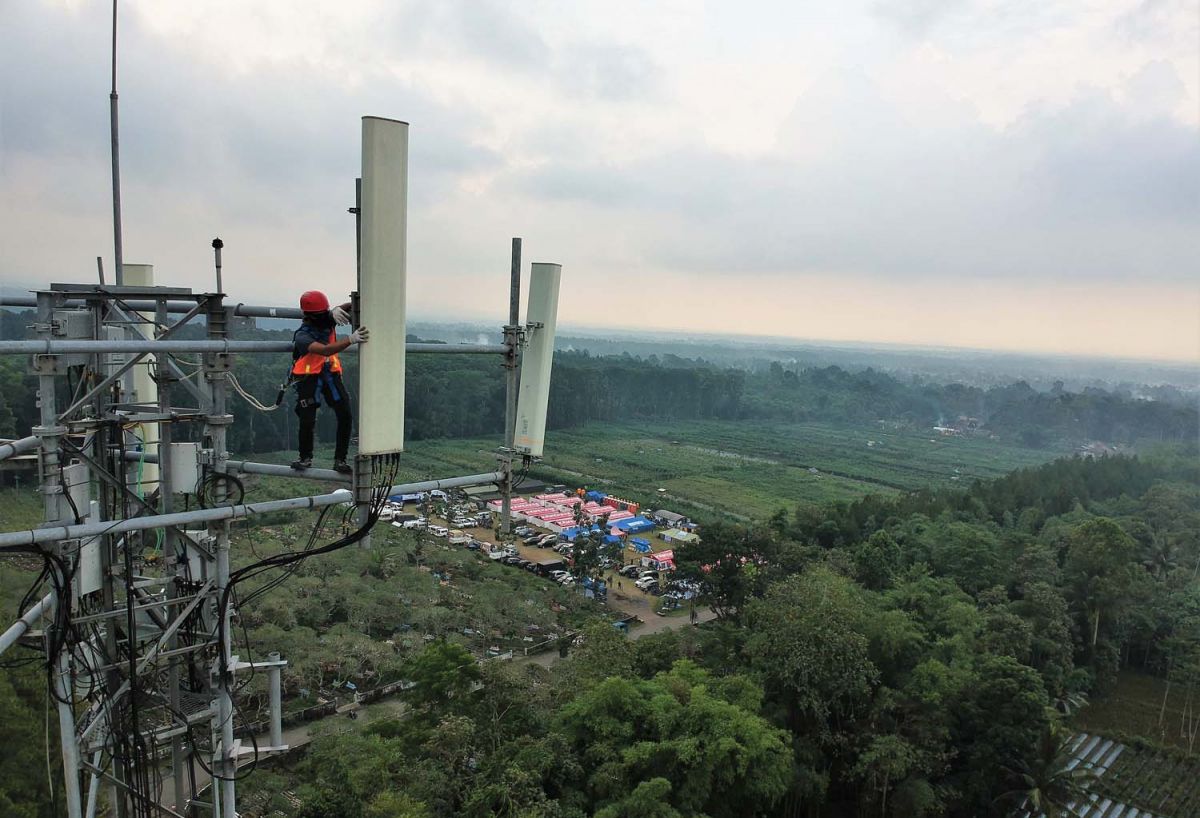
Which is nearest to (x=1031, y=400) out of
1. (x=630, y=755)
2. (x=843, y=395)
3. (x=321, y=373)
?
(x=843, y=395)

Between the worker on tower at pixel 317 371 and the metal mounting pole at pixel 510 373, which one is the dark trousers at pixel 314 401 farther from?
the metal mounting pole at pixel 510 373

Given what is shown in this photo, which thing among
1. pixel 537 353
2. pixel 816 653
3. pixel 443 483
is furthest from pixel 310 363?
pixel 816 653

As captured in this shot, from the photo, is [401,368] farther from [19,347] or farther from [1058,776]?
[1058,776]

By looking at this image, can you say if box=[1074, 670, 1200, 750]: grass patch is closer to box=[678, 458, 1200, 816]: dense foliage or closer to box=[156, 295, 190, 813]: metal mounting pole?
box=[678, 458, 1200, 816]: dense foliage

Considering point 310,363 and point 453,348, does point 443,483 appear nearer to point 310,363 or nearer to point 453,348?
point 453,348

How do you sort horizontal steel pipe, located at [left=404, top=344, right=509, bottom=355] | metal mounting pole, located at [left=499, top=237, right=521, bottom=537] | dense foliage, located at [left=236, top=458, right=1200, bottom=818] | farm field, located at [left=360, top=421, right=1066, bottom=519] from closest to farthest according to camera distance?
horizontal steel pipe, located at [left=404, top=344, right=509, bottom=355], metal mounting pole, located at [left=499, top=237, right=521, bottom=537], dense foliage, located at [left=236, top=458, right=1200, bottom=818], farm field, located at [left=360, top=421, right=1066, bottom=519]

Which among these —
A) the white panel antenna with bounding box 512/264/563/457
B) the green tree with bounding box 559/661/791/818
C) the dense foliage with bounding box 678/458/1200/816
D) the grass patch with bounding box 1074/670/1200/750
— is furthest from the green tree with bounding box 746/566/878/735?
the white panel antenna with bounding box 512/264/563/457

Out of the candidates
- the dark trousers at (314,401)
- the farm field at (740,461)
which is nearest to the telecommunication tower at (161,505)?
the dark trousers at (314,401)
